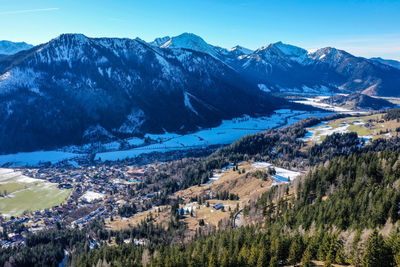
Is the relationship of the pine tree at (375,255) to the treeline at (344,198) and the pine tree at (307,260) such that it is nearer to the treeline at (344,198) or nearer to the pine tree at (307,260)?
the pine tree at (307,260)

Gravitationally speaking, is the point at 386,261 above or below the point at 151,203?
above

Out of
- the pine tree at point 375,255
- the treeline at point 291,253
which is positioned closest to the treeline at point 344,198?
the treeline at point 291,253

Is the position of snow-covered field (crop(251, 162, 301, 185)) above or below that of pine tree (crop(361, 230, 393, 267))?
below

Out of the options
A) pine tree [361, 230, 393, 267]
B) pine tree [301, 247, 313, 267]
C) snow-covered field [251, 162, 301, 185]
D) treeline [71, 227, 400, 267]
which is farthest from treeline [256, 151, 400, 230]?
snow-covered field [251, 162, 301, 185]

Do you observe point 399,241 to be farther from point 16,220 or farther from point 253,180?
point 16,220

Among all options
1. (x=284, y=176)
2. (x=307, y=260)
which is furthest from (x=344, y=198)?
(x=284, y=176)

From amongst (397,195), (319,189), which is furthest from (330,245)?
(319,189)

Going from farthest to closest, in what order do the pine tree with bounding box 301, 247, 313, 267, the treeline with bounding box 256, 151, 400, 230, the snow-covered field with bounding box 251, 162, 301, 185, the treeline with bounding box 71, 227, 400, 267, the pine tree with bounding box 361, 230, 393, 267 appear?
the snow-covered field with bounding box 251, 162, 301, 185
the treeline with bounding box 256, 151, 400, 230
the pine tree with bounding box 301, 247, 313, 267
the treeline with bounding box 71, 227, 400, 267
the pine tree with bounding box 361, 230, 393, 267

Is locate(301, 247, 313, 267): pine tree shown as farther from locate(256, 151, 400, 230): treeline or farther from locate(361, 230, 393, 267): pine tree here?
locate(256, 151, 400, 230): treeline

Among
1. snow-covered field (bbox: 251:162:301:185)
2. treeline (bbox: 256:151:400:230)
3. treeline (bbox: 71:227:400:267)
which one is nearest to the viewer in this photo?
treeline (bbox: 71:227:400:267)

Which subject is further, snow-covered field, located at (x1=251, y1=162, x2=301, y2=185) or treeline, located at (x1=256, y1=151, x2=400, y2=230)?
snow-covered field, located at (x1=251, y1=162, x2=301, y2=185)

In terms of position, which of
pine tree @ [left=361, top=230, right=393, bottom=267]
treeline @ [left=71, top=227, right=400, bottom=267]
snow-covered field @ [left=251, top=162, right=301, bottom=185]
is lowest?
snow-covered field @ [left=251, top=162, right=301, bottom=185]
